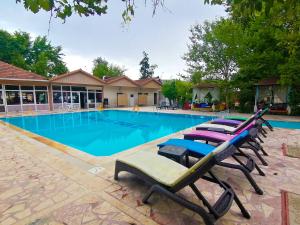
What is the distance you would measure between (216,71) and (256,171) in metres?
15.2

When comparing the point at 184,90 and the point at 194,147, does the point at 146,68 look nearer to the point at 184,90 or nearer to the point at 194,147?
the point at 184,90

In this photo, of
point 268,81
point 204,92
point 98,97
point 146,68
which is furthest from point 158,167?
point 146,68

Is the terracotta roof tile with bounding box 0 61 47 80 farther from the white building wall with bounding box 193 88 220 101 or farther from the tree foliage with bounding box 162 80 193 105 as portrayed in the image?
the white building wall with bounding box 193 88 220 101

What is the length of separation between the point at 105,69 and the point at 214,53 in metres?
32.1

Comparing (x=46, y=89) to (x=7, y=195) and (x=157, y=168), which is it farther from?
(x=157, y=168)

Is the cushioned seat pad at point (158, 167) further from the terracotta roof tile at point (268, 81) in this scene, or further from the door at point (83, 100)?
the door at point (83, 100)

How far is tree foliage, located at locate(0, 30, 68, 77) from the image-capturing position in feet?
105

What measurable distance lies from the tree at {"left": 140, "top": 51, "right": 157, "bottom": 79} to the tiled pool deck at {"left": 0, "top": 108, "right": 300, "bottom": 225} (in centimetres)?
5090

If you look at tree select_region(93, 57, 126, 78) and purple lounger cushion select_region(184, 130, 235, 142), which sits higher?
tree select_region(93, 57, 126, 78)

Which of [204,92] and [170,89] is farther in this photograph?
[170,89]

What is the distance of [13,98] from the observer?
56.6 ft

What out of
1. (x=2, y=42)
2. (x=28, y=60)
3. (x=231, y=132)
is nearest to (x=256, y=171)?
(x=231, y=132)

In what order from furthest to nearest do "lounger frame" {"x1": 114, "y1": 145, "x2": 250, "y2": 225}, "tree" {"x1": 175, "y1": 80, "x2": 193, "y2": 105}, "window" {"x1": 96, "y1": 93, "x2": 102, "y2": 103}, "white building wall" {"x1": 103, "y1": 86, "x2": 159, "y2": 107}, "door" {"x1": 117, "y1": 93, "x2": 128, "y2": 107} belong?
"door" {"x1": 117, "y1": 93, "x2": 128, "y2": 107} → "white building wall" {"x1": 103, "y1": 86, "x2": 159, "y2": 107} → "window" {"x1": 96, "y1": 93, "x2": 102, "y2": 103} → "tree" {"x1": 175, "y1": 80, "x2": 193, "y2": 105} → "lounger frame" {"x1": 114, "y1": 145, "x2": 250, "y2": 225}

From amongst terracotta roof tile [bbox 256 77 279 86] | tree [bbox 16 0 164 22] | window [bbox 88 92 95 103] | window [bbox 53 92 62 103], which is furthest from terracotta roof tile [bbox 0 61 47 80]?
terracotta roof tile [bbox 256 77 279 86]
